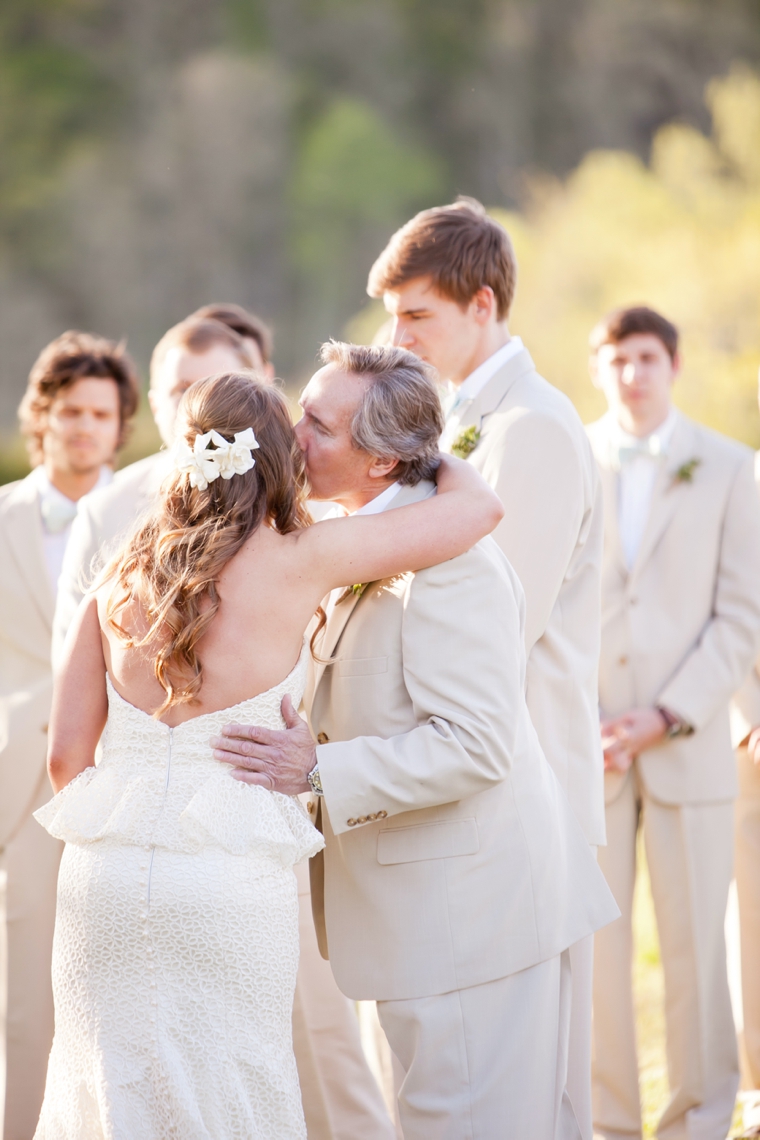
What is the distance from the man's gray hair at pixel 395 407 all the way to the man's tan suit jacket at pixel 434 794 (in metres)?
0.09

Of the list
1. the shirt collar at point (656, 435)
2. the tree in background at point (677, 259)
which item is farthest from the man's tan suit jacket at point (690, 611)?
the tree in background at point (677, 259)

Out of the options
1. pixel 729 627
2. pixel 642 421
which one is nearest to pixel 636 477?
pixel 642 421

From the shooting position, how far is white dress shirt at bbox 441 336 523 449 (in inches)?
123

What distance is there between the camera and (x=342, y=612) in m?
2.50

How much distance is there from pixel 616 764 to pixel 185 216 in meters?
28.1

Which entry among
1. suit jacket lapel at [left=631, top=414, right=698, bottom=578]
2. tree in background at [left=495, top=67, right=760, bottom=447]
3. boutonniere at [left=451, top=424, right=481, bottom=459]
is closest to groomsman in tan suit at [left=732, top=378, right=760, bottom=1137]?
suit jacket lapel at [left=631, top=414, right=698, bottom=578]

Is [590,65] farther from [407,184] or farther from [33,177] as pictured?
[33,177]

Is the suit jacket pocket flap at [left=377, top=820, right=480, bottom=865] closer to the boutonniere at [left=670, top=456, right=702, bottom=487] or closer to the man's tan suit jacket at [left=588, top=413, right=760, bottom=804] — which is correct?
the man's tan suit jacket at [left=588, top=413, right=760, bottom=804]

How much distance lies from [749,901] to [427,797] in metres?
2.32

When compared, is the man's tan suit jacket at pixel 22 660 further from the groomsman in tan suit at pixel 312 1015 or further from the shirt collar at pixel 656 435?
the shirt collar at pixel 656 435

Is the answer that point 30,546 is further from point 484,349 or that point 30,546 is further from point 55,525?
point 484,349

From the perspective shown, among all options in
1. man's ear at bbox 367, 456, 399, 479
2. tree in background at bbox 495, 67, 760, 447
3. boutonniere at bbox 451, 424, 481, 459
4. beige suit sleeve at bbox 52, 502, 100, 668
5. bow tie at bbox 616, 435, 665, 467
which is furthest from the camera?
tree in background at bbox 495, 67, 760, 447

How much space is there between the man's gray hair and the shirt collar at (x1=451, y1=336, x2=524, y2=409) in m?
0.63

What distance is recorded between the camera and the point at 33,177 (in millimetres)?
28234
